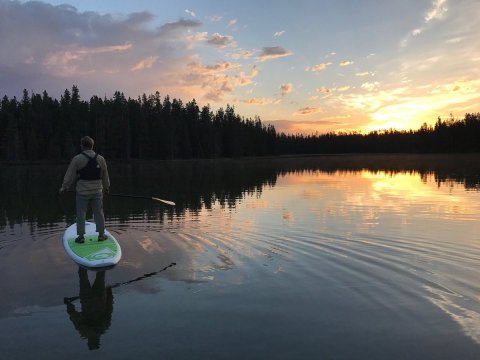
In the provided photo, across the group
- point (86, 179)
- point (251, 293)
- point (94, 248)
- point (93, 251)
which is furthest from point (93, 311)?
point (86, 179)

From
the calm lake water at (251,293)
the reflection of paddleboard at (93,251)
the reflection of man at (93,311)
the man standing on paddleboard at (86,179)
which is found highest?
the man standing on paddleboard at (86,179)

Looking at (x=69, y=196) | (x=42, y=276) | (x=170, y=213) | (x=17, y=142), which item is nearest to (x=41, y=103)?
(x=17, y=142)

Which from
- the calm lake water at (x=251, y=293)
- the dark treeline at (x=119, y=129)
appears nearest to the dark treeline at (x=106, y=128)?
the dark treeline at (x=119, y=129)

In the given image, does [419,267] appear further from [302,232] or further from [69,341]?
[69,341]

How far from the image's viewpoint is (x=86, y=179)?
10.6m

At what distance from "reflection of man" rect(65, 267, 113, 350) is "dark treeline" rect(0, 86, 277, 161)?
347ft

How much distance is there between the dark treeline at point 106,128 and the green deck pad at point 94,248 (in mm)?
102801

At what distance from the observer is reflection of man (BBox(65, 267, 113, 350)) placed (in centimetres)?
607

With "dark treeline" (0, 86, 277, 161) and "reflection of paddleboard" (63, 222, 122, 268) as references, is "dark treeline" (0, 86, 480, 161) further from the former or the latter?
"reflection of paddleboard" (63, 222, 122, 268)

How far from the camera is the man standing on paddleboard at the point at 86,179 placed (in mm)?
10398

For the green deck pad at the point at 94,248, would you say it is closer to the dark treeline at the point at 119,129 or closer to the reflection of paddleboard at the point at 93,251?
the reflection of paddleboard at the point at 93,251

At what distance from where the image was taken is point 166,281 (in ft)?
27.5

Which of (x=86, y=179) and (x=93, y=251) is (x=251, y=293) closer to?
(x=93, y=251)

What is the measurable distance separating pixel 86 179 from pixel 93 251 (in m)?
1.95
